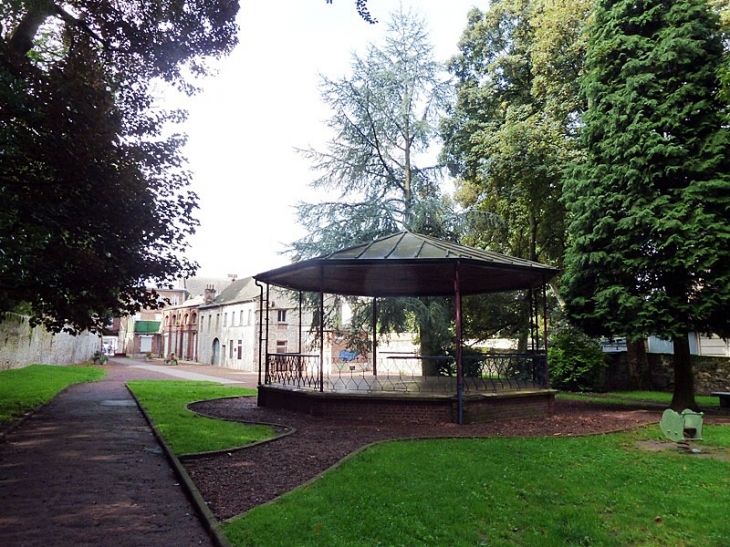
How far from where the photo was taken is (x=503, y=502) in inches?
209

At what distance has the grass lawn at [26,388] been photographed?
12.2 meters

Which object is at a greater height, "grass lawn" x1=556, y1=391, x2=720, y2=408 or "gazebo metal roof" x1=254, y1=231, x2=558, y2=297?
"gazebo metal roof" x1=254, y1=231, x2=558, y2=297

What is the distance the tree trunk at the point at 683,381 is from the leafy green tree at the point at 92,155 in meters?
12.2

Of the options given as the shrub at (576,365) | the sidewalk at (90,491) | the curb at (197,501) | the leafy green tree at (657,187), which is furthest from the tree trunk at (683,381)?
the sidewalk at (90,491)

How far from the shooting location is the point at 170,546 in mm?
4461

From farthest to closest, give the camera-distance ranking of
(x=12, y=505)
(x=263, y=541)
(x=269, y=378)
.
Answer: (x=269, y=378), (x=12, y=505), (x=263, y=541)

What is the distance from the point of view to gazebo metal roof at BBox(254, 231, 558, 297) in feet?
36.8

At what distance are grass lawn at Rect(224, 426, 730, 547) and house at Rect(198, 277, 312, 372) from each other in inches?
1009

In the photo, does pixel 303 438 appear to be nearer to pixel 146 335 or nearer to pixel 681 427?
pixel 681 427

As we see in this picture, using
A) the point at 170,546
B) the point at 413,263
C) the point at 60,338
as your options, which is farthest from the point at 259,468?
the point at 60,338

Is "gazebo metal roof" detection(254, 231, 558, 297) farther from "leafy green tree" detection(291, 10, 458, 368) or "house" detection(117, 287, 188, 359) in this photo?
"house" detection(117, 287, 188, 359)

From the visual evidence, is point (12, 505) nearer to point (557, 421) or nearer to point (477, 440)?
point (477, 440)

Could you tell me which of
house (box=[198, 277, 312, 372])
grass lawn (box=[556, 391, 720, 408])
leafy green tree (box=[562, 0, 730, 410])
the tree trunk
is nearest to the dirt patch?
the tree trunk

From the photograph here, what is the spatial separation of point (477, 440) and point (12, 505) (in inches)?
255
